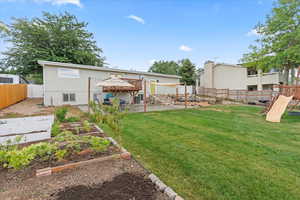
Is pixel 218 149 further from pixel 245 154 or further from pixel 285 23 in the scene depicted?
pixel 285 23

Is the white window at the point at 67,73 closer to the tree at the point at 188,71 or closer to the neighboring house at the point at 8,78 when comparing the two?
the neighboring house at the point at 8,78

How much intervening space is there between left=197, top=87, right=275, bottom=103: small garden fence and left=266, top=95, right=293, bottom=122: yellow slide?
7.84 meters

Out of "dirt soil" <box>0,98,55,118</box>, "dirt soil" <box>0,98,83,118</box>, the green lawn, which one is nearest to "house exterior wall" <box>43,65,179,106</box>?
"dirt soil" <box>0,98,55,118</box>

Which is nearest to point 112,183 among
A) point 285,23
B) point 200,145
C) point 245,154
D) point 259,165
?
point 200,145

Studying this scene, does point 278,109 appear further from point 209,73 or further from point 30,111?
point 209,73

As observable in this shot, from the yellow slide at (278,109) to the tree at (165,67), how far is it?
29658mm

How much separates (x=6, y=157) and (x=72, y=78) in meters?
9.53

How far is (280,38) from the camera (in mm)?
11266

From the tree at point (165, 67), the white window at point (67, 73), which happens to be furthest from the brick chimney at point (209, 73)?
the white window at point (67, 73)

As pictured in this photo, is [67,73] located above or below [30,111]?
above

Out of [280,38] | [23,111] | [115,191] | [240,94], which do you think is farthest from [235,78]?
[23,111]

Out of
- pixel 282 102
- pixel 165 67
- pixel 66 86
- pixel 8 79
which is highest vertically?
pixel 165 67

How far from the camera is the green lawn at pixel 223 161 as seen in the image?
5.97 ft

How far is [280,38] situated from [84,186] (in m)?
16.1
